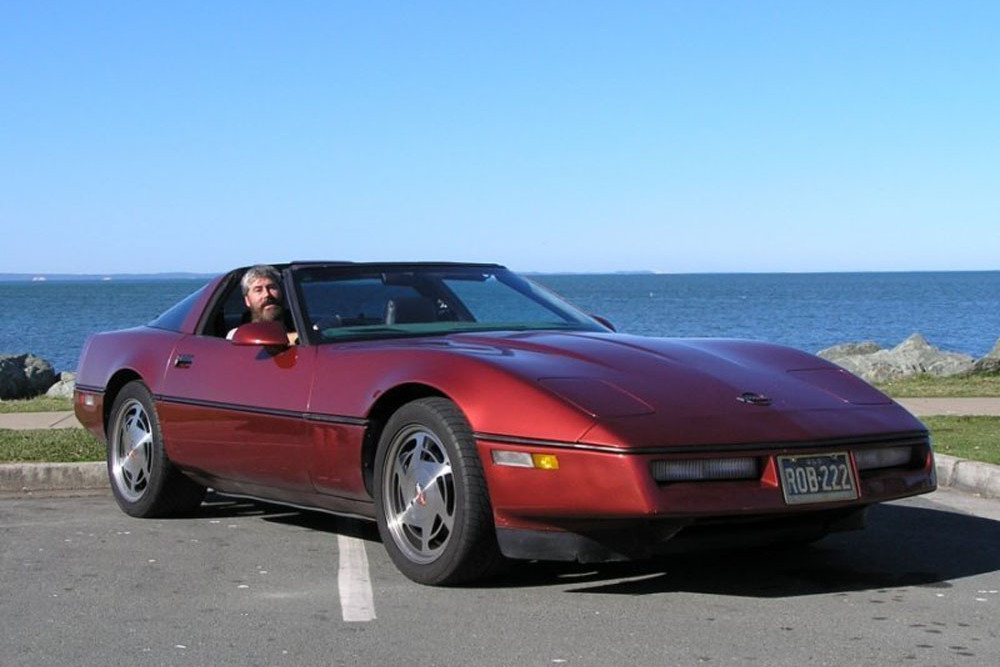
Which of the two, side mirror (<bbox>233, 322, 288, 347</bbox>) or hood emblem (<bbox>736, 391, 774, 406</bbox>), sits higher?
side mirror (<bbox>233, 322, 288, 347</bbox>)

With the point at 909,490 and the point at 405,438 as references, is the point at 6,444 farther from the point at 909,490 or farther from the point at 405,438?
the point at 909,490

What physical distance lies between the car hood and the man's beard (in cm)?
117

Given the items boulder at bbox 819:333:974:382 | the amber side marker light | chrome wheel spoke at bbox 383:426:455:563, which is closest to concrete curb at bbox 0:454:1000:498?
chrome wheel spoke at bbox 383:426:455:563

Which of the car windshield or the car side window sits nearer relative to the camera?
the car windshield

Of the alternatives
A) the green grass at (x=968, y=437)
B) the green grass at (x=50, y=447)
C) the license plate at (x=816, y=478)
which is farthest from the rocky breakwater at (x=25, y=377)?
the license plate at (x=816, y=478)

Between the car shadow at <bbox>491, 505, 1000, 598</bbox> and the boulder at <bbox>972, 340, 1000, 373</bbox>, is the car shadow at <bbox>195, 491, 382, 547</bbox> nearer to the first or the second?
the car shadow at <bbox>491, 505, 1000, 598</bbox>

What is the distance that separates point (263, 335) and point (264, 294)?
626mm

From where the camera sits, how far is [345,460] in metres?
5.66

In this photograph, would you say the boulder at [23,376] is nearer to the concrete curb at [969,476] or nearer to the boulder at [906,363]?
the boulder at [906,363]

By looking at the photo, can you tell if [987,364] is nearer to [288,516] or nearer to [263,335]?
[288,516]

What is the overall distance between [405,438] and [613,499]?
103 centimetres

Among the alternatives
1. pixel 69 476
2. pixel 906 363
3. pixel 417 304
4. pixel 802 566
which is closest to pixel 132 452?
pixel 69 476

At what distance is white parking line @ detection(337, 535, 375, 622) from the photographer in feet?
16.1

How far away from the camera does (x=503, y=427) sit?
4.98 meters
